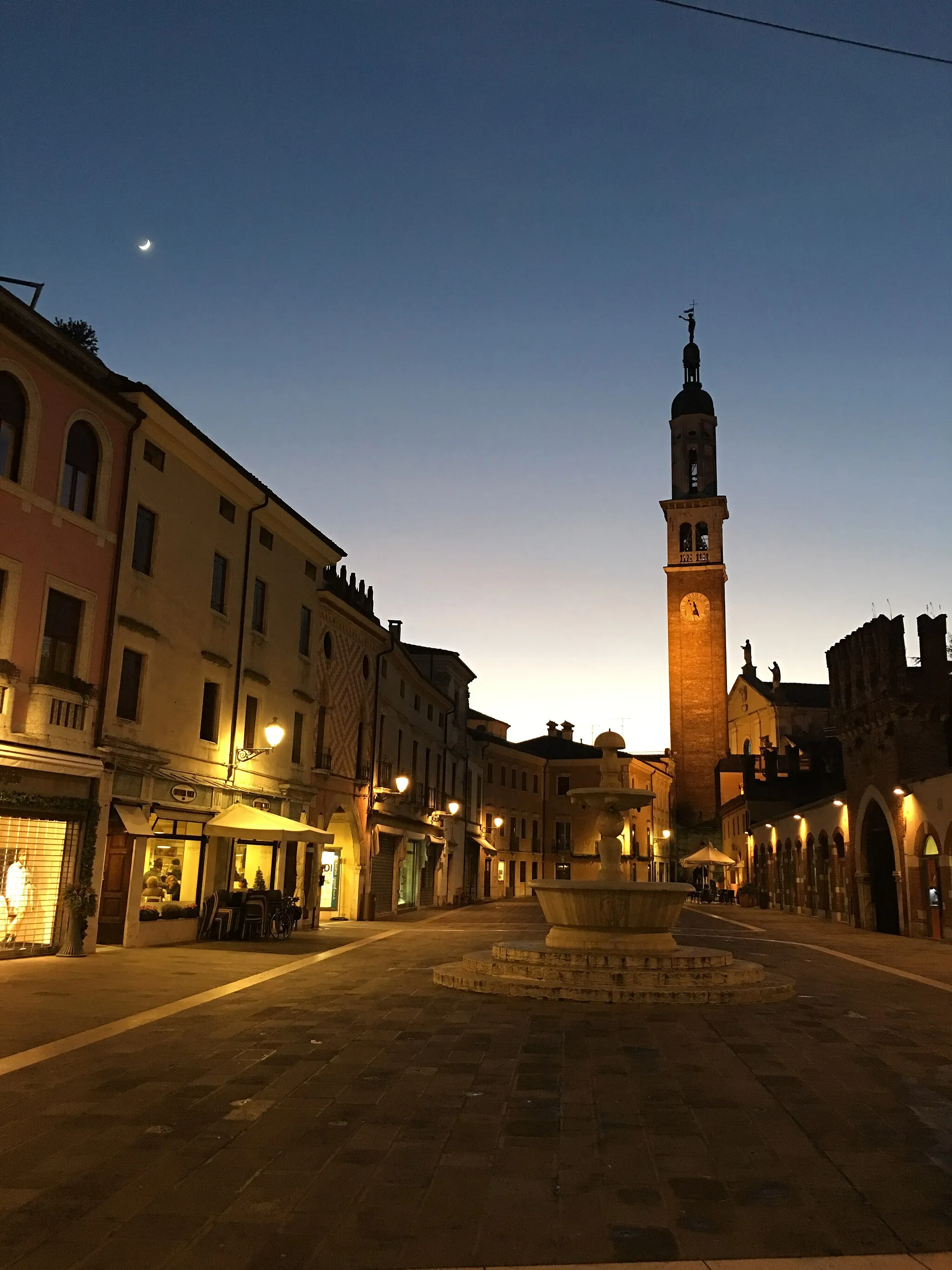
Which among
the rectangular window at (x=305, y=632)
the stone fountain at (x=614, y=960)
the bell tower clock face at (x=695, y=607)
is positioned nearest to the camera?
the stone fountain at (x=614, y=960)

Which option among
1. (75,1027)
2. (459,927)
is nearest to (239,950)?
(75,1027)

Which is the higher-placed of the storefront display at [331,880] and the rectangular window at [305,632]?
the rectangular window at [305,632]

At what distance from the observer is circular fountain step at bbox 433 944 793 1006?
42.4 feet

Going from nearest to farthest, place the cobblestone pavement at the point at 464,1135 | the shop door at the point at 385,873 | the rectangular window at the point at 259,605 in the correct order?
the cobblestone pavement at the point at 464,1135 < the rectangular window at the point at 259,605 < the shop door at the point at 385,873

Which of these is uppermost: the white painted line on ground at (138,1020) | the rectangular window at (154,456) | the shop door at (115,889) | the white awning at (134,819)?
the rectangular window at (154,456)

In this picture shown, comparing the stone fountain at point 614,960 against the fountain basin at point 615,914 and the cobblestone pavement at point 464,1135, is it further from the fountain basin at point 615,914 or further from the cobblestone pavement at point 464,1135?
the cobblestone pavement at point 464,1135

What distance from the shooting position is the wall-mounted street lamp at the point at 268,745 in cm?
2197

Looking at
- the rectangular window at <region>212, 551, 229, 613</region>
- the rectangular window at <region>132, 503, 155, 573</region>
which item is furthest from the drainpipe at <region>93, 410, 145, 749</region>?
the rectangular window at <region>212, 551, 229, 613</region>

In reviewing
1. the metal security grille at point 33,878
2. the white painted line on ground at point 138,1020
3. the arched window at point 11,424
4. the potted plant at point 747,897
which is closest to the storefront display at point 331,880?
the white painted line on ground at point 138,1020

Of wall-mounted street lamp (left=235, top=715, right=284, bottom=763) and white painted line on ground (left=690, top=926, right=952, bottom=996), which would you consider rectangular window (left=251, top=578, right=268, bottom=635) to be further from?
white painted line on ground (left=690, top=926, right=952, bottom=996)

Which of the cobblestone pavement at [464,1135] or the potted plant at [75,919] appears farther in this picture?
the potted plant at [75,919]

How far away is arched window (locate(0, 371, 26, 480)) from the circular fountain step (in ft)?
35.2

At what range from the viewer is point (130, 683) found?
19125mm

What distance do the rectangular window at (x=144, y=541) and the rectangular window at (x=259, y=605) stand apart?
4629mm
